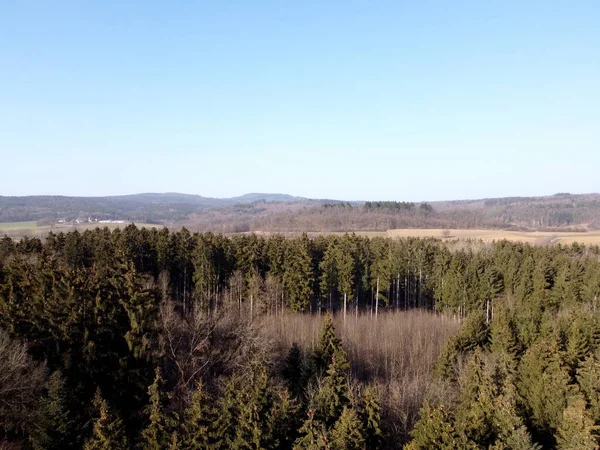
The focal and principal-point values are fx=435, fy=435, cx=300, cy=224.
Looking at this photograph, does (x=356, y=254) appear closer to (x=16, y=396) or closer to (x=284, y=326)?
(x=284, y=326)

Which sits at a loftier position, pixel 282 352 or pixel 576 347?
pixel 576 347

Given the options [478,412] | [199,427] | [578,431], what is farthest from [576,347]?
[199,427]

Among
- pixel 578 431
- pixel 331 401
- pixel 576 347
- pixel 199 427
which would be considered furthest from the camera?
pixel 576 347

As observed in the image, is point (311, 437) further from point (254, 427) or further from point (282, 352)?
point (282, 352)

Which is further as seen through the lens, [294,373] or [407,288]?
[407,288]

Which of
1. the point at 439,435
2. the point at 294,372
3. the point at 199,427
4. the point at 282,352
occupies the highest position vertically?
the point at 439,435

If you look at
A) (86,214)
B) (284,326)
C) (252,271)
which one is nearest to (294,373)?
(284,326)

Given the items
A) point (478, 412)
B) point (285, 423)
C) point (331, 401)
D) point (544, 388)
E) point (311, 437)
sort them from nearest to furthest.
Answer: point (311, 437)
point (478, 412)
point (285, 423)
point (331, 401)
point (544, 388)
